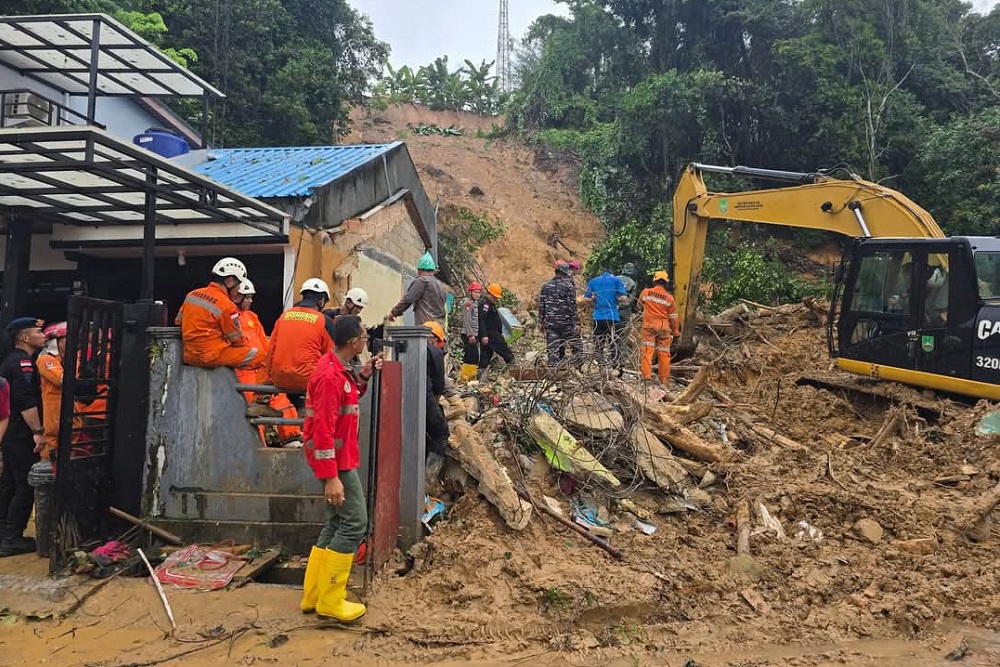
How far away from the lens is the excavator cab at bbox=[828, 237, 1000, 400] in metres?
6.95

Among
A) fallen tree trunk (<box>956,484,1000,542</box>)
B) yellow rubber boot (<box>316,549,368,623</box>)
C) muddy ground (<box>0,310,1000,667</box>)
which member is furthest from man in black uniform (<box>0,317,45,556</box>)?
fallen tree trunk (<box>956,484,1000,542</box>)

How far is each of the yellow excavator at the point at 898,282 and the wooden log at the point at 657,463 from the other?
12.0 feet

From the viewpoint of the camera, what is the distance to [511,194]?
96.9 ft

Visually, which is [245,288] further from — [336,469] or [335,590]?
[335,590]

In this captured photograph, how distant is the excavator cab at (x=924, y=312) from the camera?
22.8ft

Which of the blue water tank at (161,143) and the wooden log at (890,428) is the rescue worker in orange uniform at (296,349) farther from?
the wooden log at (890,428)

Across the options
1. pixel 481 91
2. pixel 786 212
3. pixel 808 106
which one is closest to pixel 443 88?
pixel 481 91

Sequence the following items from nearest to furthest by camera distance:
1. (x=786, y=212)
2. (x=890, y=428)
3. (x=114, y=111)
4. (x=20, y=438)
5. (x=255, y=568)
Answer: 1. (x=255, y=568)
2. (x=20, y=438)
3. (x=890, y=428)
4. (x=786, y=212)
5. (x=114, y=111)

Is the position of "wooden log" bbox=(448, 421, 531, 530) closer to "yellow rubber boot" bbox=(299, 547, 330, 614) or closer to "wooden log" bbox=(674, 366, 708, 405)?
"yellow rubber boot" bbox=(299, 547, 330, 614)

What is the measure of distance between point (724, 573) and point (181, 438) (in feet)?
13.3

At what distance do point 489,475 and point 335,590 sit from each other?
4.86ft

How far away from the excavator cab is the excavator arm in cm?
56

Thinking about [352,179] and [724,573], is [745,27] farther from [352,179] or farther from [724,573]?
[724,573]

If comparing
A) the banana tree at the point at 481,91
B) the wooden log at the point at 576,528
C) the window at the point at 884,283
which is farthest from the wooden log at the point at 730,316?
the banana tree at the point at 481,91
